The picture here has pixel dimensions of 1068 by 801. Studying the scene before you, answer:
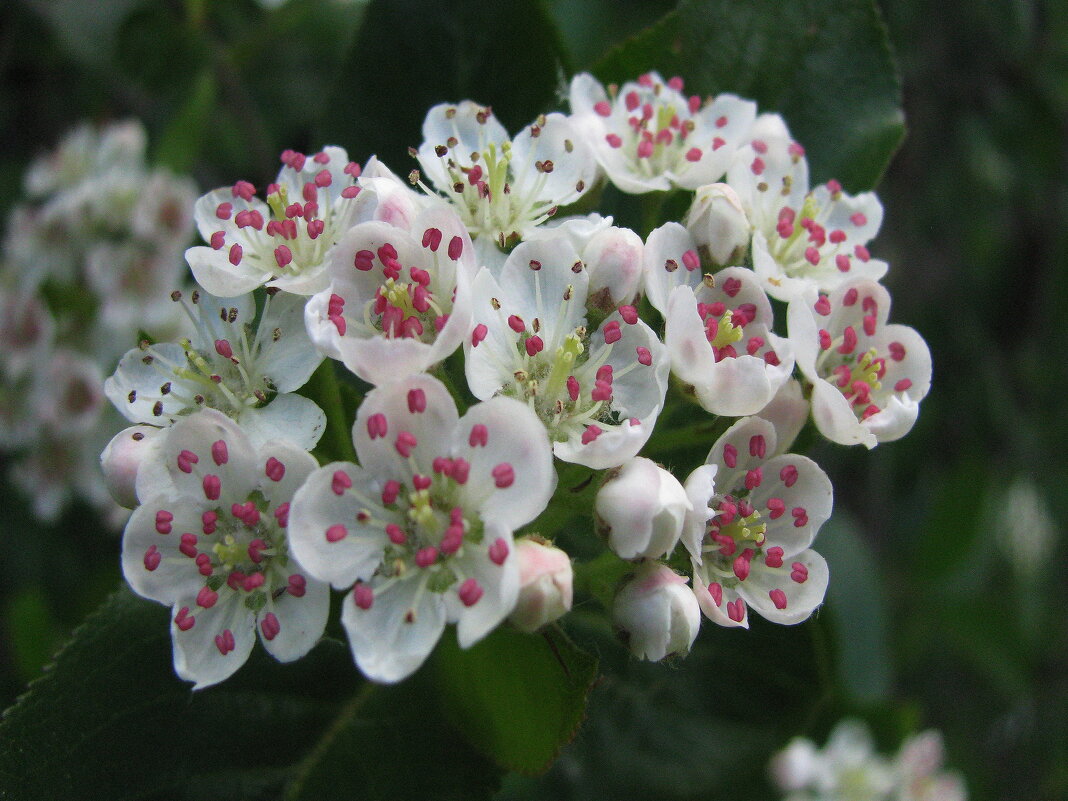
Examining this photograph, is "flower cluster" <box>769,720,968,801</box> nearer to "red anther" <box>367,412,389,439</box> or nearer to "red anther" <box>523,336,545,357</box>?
"red anther" <box>523,336,545,357</box>

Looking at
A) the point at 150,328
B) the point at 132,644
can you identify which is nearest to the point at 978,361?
the point at 150,328

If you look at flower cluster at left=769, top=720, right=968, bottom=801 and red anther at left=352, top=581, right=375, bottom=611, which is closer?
red anther at left=352, top=581, right=375, bottom=611

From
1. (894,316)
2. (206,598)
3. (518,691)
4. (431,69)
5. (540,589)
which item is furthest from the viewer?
(894,316)

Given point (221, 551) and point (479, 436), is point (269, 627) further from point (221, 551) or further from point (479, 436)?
point (479, 436)

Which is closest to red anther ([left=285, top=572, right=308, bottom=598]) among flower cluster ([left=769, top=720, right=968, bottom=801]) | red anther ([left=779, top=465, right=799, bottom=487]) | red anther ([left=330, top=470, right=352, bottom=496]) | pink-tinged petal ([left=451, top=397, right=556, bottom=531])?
red anther ([left=330, top=470, right=352, bottom=496])

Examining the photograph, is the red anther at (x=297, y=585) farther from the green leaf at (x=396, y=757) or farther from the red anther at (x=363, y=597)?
the green leaf at (x=396, y=757)

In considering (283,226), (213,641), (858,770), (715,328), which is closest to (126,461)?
(213,641)
